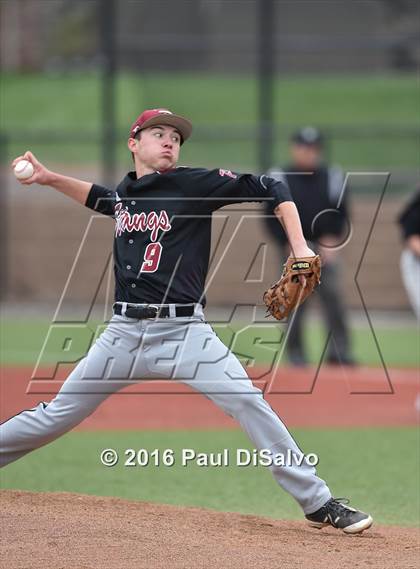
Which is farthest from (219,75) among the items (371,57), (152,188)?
(152,188)

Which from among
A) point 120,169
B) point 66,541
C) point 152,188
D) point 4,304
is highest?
point 152,188

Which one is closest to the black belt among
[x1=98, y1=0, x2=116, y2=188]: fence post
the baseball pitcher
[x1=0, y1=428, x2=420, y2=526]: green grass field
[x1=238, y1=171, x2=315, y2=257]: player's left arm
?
the baseball pitcher

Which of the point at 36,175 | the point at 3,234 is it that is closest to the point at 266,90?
the point at 3,234

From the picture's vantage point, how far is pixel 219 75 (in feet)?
91.2

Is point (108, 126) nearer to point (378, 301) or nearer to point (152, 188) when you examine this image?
point (378, 301)

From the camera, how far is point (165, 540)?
515 cm

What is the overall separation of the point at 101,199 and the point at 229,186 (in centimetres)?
88

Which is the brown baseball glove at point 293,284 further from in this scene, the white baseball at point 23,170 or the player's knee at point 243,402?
the white baseball at point 23,170

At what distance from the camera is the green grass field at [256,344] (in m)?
13.0

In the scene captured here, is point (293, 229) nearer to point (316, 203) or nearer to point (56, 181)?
point (56, 181)

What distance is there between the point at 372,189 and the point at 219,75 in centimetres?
1000

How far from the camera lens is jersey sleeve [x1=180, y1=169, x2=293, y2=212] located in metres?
5.42

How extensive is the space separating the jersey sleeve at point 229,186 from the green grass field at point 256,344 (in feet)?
21.4

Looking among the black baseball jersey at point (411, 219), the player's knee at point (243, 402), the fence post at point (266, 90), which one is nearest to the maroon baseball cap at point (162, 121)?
the player's knee at point (243, 402)
